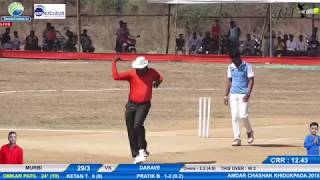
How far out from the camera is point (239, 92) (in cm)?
1873

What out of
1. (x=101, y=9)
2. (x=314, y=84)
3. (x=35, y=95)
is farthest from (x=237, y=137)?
(x=101, y=9)

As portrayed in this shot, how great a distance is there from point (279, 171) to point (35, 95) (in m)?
21.1

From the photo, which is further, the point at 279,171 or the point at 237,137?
the point at 237,137

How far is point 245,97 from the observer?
736 inches

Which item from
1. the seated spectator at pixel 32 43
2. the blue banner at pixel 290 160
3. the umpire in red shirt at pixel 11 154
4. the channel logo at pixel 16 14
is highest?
the channel logo at pixel 16 14

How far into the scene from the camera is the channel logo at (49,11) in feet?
160

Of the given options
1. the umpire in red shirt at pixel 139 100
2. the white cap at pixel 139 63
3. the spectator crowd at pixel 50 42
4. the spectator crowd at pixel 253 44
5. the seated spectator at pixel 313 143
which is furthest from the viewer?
the spectator crowd at pixel 50 42

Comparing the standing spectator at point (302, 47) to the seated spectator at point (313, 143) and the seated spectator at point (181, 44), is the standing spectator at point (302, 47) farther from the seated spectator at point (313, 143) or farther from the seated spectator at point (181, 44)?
the seated spectator at point (313, 143)

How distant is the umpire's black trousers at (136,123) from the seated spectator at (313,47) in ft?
94.6

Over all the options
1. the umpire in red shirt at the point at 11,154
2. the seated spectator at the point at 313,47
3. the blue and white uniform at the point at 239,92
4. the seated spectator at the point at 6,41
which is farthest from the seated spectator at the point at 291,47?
the umpire in red shirt at the point at 11,154

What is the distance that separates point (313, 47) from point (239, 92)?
1030 inches

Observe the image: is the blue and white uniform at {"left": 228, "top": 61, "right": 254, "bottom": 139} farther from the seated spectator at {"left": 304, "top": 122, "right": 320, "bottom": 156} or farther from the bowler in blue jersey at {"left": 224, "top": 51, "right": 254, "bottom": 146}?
the seated spectator at {"left": 304, "top": 122, "right": 320, "bottom": 156}

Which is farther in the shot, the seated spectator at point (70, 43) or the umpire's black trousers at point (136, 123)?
the seated spectator at point (70, 43)

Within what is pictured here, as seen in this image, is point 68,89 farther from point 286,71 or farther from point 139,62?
point 139,62
